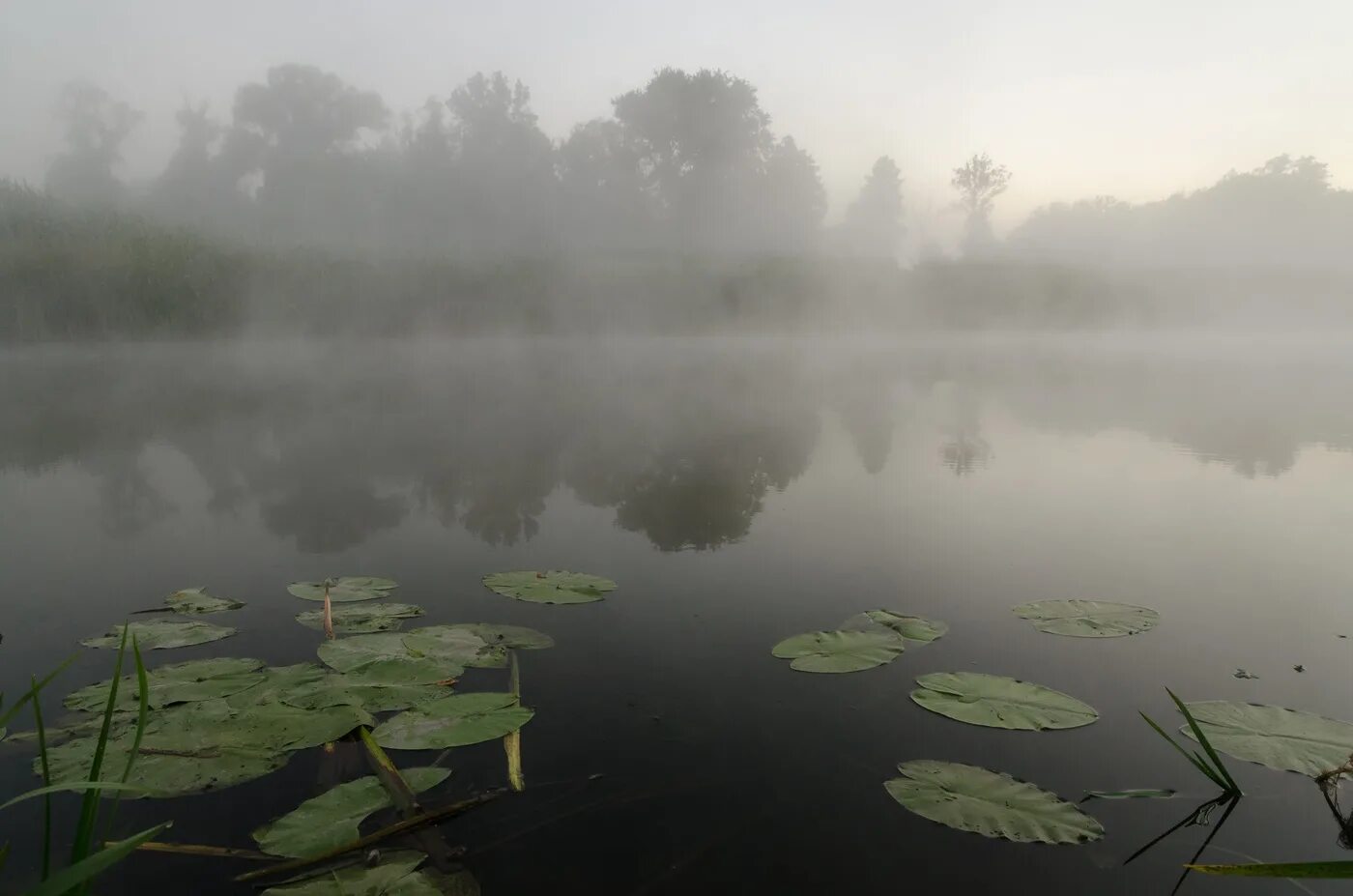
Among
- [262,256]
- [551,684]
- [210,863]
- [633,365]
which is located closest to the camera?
[210,863]

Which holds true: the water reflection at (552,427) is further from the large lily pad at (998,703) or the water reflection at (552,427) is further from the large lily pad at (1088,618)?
the large lily pad at (998,703)

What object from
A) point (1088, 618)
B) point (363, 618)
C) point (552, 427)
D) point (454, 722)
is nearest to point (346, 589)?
point (363, 618)

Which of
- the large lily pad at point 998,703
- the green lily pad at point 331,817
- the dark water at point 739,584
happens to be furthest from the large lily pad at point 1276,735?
the green lily pad at point 331,817

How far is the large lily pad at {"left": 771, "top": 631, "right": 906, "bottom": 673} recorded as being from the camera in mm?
2514

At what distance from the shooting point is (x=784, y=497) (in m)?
5.19

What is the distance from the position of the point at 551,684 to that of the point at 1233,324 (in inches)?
2376

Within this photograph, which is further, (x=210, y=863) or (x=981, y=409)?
(x=981, y=409)

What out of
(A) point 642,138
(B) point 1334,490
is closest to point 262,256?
(A) point 642,138

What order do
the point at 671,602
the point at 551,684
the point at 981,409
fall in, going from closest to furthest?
the point at 551,684, the point at 671,602, the point at 981,409

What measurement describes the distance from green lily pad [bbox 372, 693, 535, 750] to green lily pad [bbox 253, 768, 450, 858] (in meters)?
0.14

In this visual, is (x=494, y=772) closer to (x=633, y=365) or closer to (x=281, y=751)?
(x=281, y=751)

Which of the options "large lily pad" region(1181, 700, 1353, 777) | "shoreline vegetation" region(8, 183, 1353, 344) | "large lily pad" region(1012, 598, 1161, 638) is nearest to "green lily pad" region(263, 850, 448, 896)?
"large lily pad" region(1181, 700, 1353, 777)

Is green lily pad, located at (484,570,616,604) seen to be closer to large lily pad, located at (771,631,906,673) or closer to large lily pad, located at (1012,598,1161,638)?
large lily pad, located at (771,631,906,673)

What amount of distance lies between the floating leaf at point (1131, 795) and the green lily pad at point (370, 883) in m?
1.59
